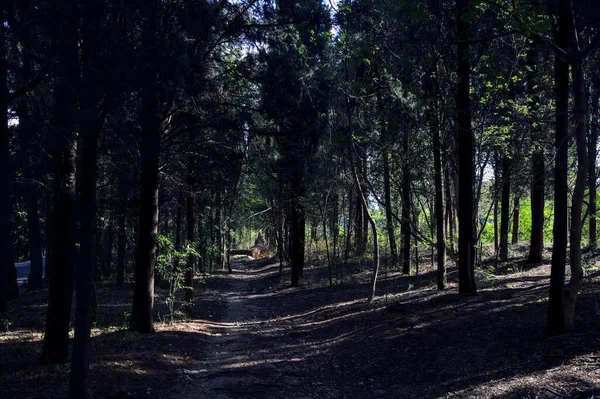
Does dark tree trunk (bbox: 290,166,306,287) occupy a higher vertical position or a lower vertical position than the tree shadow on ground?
higher

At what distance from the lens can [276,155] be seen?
13828mm

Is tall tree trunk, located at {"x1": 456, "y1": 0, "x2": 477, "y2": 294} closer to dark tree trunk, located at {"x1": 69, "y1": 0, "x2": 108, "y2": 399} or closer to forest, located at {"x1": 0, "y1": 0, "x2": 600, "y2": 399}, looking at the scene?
forest, located at {"x1": 0, "y1": 0, "x2": 600, "y2": 399}

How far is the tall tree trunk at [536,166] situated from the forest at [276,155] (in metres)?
0.10

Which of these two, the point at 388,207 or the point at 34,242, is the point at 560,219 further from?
the point at 34,242

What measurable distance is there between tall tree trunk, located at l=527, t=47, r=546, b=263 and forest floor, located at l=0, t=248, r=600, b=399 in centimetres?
Answer: 280

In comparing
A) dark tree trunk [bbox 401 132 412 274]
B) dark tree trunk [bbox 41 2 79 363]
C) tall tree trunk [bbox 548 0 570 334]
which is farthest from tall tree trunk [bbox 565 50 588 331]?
dark tree trunk [bbox 401 132 412 274]

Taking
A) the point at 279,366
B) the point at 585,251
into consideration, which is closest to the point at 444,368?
the point at 279,366

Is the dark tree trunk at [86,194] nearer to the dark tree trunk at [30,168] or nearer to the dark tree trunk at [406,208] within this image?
the dark tree trunk at [30,168]

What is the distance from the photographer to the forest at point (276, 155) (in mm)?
6676

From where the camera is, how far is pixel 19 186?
1466 cm

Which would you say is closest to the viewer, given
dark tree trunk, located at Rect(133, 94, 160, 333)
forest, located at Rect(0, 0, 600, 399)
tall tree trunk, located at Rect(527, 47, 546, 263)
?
forest, located at Rect(0, 0, 600, 399)

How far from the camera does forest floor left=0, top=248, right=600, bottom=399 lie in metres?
6.81

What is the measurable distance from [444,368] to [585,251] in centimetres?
1323

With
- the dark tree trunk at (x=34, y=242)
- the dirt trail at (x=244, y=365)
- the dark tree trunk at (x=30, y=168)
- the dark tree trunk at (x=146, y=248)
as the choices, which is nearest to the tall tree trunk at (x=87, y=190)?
the dark tree trunk at (x=30, y=168)
